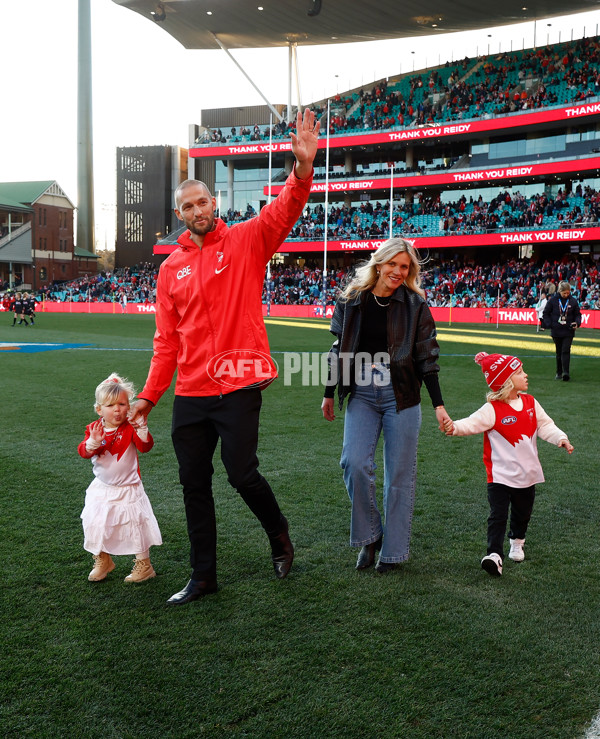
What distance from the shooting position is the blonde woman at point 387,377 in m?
3.96

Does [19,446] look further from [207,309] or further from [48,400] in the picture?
[207,309]

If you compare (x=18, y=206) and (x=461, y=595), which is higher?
(x=18, y=206)

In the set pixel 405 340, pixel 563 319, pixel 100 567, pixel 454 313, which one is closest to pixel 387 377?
pixel 405 340

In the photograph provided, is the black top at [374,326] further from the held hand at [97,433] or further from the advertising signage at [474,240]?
the advertising signage at [474,240]

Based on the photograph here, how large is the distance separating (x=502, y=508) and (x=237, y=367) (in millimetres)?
1880

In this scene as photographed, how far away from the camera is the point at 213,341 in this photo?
140 inches

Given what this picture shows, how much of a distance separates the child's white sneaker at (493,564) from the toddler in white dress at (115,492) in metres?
1.98

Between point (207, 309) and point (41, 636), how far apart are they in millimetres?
1843

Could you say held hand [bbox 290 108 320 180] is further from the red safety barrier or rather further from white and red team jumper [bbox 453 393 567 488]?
the red safety barrier

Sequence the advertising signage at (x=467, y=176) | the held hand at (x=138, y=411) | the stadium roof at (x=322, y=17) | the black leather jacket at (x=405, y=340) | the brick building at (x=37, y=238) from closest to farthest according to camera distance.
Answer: the held hand at (x=138, y=411)
the black leather jacket at (x=405, y=340)
the advertising signage at (x=467, y=176)
the stadium roof at (x=322, y=17)
the brick building at (x=37, y=238)

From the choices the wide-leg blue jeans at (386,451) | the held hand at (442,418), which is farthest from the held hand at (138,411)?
the held hand at (442,418)

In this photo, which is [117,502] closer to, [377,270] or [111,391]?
[111,391]

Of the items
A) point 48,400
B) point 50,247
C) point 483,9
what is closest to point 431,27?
point 483,9

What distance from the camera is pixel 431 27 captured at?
48.8 meters
